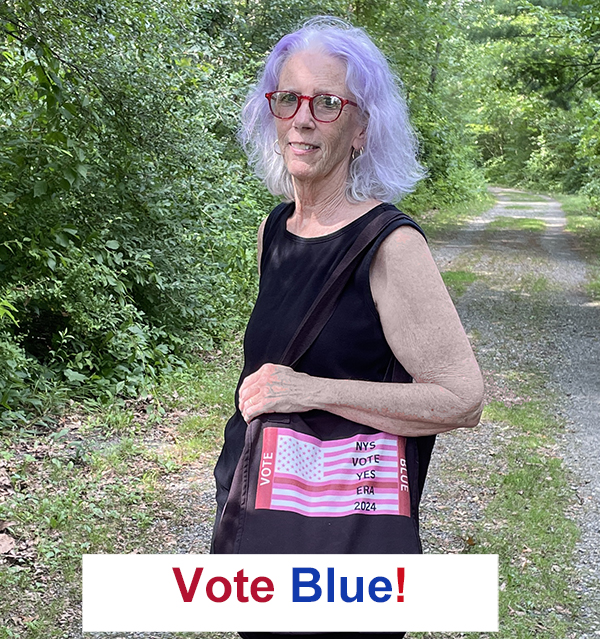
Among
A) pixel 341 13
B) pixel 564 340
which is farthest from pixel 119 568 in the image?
pixel 341 13

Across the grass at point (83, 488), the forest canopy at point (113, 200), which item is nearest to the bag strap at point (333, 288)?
the grass at point (83, 488)

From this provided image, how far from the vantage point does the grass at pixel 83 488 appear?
12.7ft

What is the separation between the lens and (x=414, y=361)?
150cm

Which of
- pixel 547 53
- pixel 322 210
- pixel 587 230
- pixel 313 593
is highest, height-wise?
pixel 547 53

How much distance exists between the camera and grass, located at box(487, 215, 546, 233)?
22.4 meters

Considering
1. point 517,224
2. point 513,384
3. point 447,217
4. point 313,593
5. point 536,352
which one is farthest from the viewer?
point 447,217

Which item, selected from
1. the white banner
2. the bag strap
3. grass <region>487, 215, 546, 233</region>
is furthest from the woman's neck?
grass <region>487, 215, 546, 233</region>

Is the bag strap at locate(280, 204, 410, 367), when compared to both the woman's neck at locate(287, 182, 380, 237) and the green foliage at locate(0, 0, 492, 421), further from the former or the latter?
the green foliage at locate(0, 0, 492, 421)

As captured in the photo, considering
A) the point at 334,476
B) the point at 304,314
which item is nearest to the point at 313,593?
the point at 334,476

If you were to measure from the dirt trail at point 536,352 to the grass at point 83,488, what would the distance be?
180 centimetres

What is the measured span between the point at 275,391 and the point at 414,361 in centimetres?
28

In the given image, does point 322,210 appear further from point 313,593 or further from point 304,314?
point 313,593

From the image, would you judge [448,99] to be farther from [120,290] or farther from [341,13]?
[120,290]

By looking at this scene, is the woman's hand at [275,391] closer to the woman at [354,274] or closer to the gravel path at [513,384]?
the woman at [354,274]
